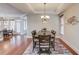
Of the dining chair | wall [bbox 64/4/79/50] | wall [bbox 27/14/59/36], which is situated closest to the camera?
wall [bbox 27/14/59/36]

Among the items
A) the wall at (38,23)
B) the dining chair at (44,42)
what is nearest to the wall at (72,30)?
the wall at (38,23)

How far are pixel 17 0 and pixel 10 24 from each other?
1.26m

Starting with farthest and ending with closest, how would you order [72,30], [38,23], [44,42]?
[72,30]
[44,42]
[38,23]

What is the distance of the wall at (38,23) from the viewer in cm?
284

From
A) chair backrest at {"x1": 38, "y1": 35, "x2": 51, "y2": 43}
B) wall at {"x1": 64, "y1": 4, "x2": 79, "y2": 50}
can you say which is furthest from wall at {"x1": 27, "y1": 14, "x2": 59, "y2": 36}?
chair backrest at {"x1": 38, "y1": 35, "x2": 51, "y2": 43}

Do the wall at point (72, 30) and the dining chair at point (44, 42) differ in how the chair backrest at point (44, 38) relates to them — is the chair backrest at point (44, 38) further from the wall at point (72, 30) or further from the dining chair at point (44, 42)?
the wall at point (72, 30)

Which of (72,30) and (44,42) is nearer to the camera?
(44,42)

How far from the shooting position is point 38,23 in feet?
9.95

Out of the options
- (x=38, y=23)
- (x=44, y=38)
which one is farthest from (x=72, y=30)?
(x=38, y=23)

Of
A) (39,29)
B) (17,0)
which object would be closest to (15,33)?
(39,29)

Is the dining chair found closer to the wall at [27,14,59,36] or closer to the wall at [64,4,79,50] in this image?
the wall at [64,4,79,50]

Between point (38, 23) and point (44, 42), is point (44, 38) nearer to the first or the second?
point (44, 42)

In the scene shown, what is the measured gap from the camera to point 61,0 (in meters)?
1.83

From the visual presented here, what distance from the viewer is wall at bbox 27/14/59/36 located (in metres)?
2.84
